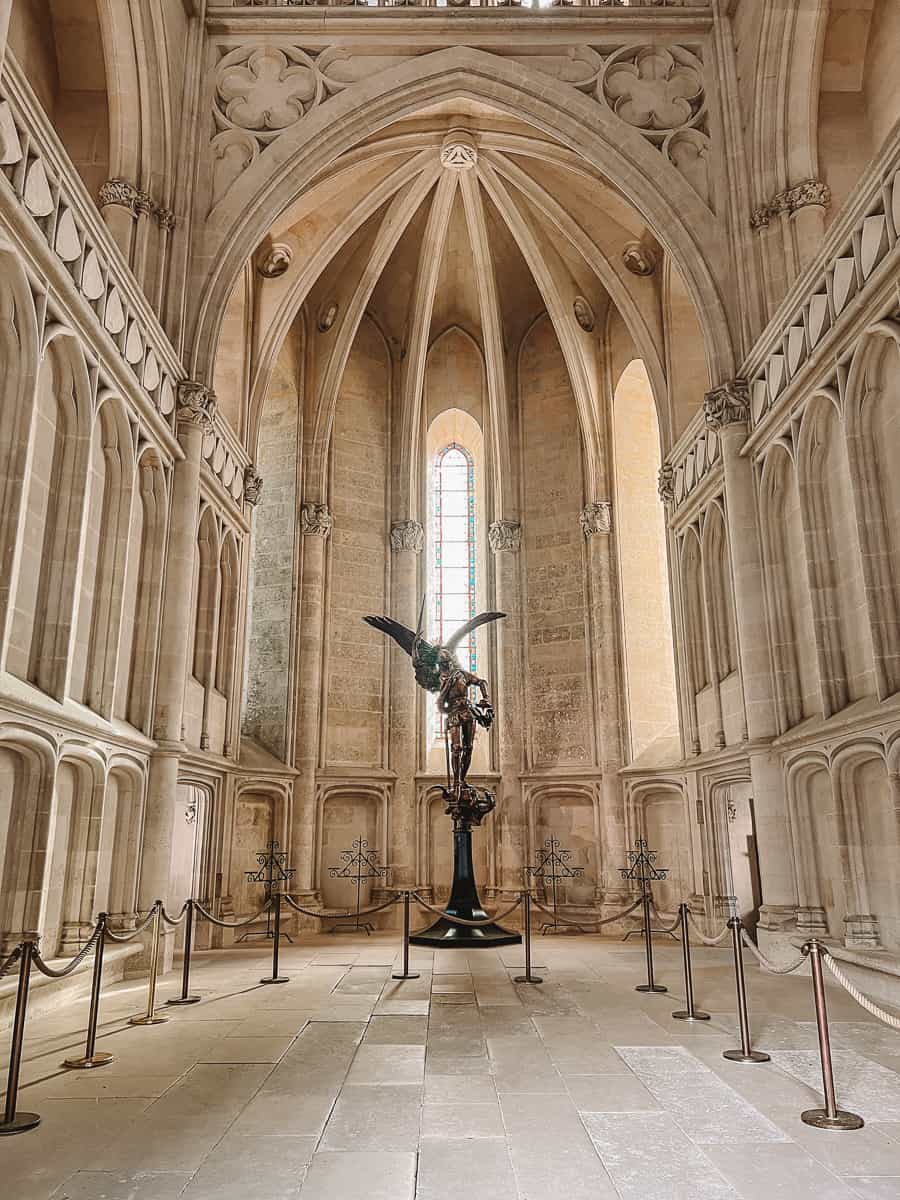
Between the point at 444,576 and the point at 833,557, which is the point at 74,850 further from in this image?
the point at 444,576

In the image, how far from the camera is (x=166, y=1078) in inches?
217

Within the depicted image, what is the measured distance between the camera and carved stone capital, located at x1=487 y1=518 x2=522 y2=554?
18.4 meters

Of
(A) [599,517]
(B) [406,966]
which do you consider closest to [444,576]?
(A) [599,517]

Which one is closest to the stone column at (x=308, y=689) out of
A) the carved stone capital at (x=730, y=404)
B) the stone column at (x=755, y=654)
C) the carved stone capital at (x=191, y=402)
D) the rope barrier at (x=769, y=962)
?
the carved stone capital at (x=191, y=402)

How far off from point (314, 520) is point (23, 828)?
10.4 meters

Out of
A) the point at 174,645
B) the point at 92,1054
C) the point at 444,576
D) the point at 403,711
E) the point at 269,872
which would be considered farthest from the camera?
the point at 444,576

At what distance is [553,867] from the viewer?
16031 millimetres

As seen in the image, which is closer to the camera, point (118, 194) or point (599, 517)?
point (118, 194)

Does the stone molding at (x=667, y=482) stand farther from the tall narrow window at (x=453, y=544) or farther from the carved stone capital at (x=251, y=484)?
the carved stone capital at (x=251, y=484)

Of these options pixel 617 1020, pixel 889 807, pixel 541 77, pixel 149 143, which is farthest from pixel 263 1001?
pixel 541 77

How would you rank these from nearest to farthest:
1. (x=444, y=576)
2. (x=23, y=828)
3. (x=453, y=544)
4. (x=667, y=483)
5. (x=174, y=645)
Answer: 1. (x=23, y=828)
2. (x=174, y=645)
3. (x=667, y=483)
4. (x=444, y=576)
5. (x=453, y=544)

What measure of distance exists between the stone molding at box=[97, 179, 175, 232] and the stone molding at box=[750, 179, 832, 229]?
27.3 ft

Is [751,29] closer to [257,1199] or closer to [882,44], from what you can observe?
[882,44]

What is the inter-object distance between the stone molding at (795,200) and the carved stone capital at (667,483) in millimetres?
4262
